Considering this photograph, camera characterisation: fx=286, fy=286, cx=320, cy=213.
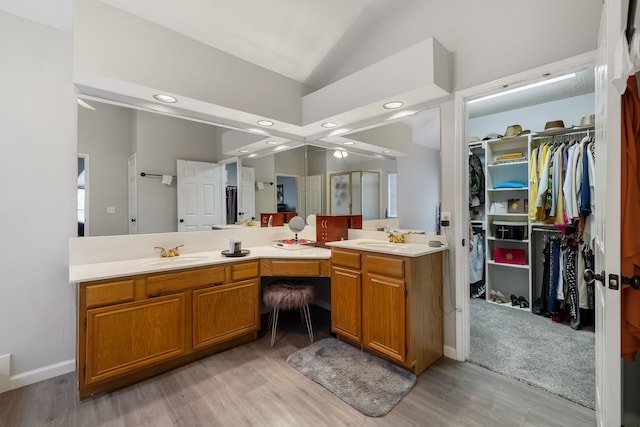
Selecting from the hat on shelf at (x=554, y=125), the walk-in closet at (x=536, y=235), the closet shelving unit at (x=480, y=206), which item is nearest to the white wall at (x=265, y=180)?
the walk-in closet at (x=536, y=235)

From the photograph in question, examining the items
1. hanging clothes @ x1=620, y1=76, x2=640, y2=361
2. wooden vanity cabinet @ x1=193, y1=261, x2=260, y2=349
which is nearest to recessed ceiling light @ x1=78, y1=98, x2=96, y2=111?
wooden vanity cabinet @ x1=193, y1=261, x2=260, y2=349

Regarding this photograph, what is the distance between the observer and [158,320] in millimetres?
2080

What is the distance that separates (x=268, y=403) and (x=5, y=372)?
72.5 inches

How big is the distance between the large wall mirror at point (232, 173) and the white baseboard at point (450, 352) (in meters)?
1.02

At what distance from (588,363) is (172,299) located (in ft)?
10.6

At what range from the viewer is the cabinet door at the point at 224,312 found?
2279 millimetres

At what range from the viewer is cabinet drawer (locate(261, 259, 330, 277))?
2.65 metres

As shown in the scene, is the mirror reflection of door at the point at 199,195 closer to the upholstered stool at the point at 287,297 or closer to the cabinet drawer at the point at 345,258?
the upholstered stool at the point at 287,297

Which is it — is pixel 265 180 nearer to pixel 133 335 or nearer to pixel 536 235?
pixel 133 335

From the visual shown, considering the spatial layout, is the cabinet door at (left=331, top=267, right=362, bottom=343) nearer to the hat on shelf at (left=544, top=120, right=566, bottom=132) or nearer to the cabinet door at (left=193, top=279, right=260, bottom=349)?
the cabinet door at (left=193, top=279, right=260, bottom=349)

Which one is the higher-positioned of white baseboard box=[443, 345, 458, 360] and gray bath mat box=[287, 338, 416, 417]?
white baseboard box=[443, 345, 458, 360]

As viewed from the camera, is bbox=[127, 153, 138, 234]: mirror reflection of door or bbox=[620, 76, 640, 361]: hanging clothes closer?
bbox=[620, 76, 640, 361]: hanging clothes

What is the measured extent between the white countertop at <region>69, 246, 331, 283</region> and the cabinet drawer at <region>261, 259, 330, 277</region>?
0.05m

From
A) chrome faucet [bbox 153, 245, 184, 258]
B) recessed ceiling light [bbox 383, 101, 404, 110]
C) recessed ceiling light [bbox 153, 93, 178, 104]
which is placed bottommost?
chrome faucet [bbox 153, 245, 184, 258]
